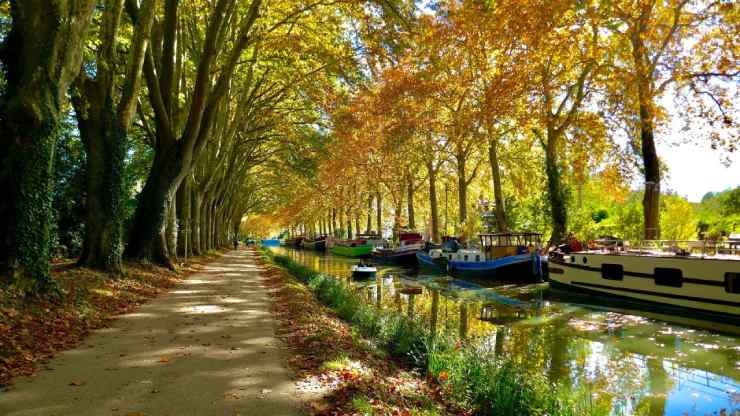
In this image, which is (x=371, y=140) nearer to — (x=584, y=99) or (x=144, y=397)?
(x=584, y=99)

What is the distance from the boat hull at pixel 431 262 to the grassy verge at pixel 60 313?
22044 millimetres

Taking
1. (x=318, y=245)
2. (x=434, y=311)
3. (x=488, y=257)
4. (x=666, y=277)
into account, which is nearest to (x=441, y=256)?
(x=488, y=257)

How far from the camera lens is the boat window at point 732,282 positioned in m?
14.2

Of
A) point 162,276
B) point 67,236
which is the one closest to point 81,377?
point 162,276

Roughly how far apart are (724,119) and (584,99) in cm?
819

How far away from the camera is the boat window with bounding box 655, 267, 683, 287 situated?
1598 cm

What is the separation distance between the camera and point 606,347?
38.2 feet

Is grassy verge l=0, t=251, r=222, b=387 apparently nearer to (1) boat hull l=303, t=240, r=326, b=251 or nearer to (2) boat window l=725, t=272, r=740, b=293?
(2) boat window l=725, t=272, r=740, b=293

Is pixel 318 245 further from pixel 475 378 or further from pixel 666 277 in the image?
pixel 475 378

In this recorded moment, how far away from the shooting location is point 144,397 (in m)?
5.18

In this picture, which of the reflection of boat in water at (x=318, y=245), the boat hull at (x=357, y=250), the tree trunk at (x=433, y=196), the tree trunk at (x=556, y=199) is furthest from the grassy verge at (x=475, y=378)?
the reflection of boat in water at (x=318, y=245)

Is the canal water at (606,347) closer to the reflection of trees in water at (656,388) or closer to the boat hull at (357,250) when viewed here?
the reflection of trees in water at (656,388)

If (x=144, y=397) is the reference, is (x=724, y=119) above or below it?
above

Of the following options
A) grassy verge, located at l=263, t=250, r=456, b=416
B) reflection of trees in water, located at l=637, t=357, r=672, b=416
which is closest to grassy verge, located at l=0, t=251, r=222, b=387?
grassy verge, located at l=263, t=250, r=456, b=416
